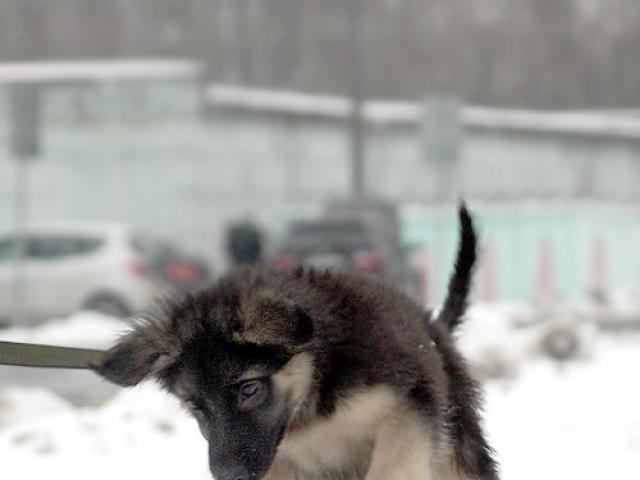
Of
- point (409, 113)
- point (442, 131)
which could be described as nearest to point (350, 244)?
point (442, 131)

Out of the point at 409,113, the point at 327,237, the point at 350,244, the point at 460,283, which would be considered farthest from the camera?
the point at 409,113

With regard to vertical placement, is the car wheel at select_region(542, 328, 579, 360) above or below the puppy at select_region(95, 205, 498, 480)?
below

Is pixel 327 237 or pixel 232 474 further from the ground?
pixel 232 474

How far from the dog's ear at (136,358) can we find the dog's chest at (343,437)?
53 cm

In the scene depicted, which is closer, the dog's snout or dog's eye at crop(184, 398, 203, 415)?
the dog's snout

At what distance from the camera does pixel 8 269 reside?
2555cm

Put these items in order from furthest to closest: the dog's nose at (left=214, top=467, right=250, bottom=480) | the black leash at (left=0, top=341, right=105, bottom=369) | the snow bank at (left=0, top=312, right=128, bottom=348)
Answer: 1. the snow bank at (left=0, top=312, right=128, bottom=348)
2. the black leash at (left=0, top=341, right=105, bottom=369)
3. the dog's nose at (left=214, top=467, right=250, bottom=480)

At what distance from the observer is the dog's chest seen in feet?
15.3

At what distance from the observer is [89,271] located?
80.0ft

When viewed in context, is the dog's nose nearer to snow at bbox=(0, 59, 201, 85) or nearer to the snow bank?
the snow bank

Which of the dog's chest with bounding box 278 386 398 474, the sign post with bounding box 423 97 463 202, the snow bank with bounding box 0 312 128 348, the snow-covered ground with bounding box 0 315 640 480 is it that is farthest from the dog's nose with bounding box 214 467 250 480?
the sign post with bounding box 423 97 463 202

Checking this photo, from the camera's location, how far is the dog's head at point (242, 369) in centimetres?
449

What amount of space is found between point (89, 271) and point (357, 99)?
15879 mm

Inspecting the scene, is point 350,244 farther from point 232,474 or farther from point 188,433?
point 232,474
